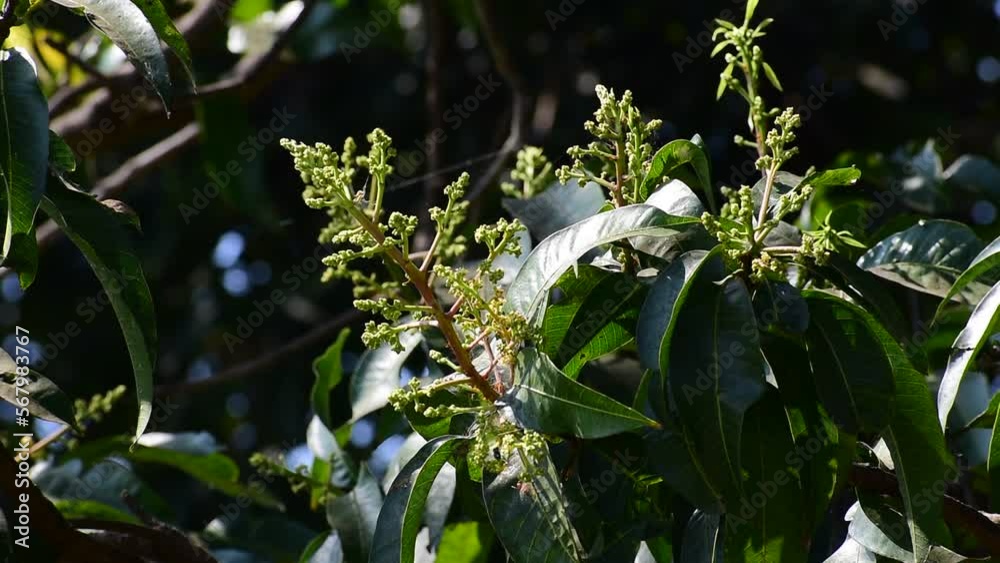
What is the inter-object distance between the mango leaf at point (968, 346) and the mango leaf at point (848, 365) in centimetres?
7

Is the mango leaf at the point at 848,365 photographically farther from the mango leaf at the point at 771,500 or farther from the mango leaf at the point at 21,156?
the mango leaf at the point at 21,156

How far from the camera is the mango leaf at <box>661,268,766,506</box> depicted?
41.8 inches

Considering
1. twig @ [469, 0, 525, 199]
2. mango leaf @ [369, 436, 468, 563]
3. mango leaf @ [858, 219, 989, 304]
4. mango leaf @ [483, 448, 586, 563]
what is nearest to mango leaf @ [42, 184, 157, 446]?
mango leaf @ [369, 436, 468, 563]

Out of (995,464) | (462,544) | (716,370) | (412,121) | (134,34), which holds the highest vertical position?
(134,34)

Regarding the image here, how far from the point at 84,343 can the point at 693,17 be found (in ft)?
7.25

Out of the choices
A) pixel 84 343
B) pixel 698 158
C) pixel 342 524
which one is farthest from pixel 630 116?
pixel 84 343

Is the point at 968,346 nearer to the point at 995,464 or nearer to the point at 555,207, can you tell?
the point at 995,464

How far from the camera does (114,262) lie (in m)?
1.19

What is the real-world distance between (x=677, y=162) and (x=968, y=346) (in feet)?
1.14

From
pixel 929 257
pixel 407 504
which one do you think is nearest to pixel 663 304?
pixel 407 504

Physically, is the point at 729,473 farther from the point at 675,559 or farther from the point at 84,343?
the point at 84,343

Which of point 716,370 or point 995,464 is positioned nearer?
point 716,370

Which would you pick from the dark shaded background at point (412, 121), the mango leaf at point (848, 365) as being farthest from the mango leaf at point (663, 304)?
the dark shaded background at point (412, 121)

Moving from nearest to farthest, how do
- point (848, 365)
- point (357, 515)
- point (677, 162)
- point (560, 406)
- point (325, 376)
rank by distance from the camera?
1. point (560, 406)
2. point (848, 365)
3. point (677, 162)
4. point (357, 515)
5. point (325, 376)
